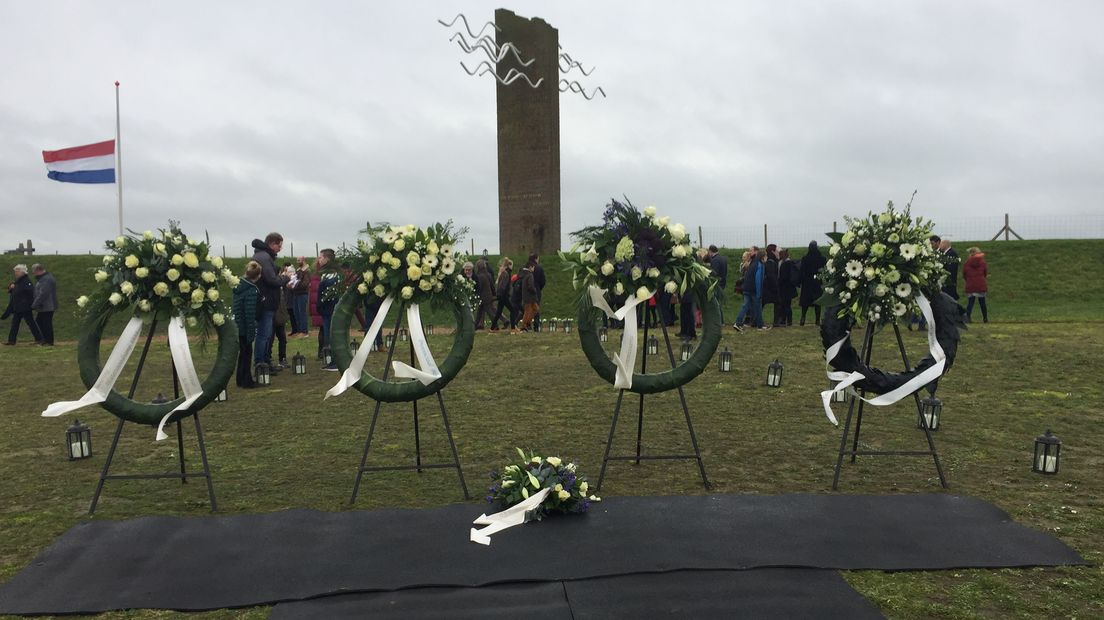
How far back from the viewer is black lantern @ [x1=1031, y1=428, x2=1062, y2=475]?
20.8 ft

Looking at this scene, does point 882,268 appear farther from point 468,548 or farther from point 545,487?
point 468,548

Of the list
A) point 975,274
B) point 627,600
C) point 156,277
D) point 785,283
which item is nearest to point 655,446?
point 627,600

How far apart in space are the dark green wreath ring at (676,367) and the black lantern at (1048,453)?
2909 mm

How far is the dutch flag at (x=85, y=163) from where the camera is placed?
66.5 ft

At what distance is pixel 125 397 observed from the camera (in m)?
6.07

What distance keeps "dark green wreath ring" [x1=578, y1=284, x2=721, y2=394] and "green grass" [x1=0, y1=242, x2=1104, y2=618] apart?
1.92 feet

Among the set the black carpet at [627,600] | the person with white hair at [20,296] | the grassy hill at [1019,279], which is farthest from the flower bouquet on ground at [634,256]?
the person with white hair at [20,296]

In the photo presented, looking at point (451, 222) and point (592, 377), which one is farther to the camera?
point (592, 377)

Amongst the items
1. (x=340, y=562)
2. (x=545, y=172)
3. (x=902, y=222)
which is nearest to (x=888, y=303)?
(x=902, y=222)

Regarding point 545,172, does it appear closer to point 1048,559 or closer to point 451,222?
point 451,222

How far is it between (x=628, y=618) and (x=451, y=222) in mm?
3592

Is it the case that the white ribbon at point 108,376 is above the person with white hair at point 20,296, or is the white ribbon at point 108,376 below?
below

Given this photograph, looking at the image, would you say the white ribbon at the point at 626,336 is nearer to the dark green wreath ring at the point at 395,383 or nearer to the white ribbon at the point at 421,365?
the dark green wreath ring at the point at 395,383

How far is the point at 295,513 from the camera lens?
18.1 ft
